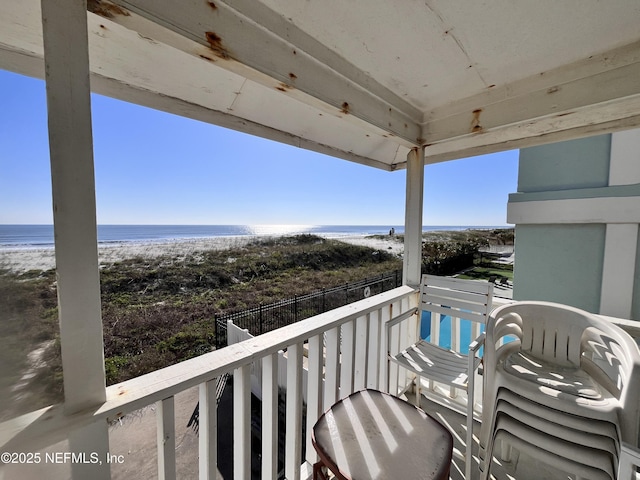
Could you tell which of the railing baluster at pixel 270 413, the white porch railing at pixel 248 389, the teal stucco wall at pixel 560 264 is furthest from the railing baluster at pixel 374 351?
the teal stucco wall at pixel 560 264

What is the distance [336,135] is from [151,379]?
1947 millimetres

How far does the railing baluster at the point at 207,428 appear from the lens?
36.1 inches

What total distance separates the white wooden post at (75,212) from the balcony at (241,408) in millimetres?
32

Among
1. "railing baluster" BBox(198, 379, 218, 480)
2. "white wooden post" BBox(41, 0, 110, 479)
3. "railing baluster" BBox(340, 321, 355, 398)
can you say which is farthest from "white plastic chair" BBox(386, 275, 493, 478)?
"white wooden post" BBox(41, 0, 110, 479)

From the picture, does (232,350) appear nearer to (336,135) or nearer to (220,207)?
(336,135)

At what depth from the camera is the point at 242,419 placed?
3.38 feet

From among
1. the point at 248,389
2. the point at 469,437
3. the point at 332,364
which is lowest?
the point at 469,437

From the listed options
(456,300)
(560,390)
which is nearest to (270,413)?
(560,390)

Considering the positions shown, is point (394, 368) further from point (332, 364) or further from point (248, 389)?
point (248, 389)

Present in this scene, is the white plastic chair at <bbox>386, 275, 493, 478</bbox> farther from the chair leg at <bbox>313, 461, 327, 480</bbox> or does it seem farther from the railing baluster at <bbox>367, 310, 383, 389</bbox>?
the chair leg at <bbox>313, 461, 327, 480</bbox>

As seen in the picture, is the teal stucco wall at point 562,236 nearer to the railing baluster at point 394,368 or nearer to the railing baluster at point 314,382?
the railing baluster at point 394,368

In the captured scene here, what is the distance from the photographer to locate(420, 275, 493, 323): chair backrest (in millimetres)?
1709

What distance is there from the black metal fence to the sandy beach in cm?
119

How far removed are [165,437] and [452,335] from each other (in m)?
2.02
